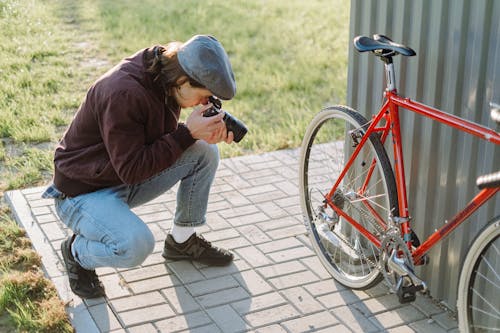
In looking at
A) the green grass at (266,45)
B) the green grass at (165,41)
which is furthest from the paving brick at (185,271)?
the green grass at (266,45)

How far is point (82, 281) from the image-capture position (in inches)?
154

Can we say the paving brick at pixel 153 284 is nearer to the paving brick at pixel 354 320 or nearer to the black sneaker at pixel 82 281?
the black sneaker at pixel 82 281

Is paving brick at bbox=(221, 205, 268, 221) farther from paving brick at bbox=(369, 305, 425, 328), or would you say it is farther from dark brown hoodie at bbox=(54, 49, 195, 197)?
paving brick at bbox=(369, 305, 425, 328)

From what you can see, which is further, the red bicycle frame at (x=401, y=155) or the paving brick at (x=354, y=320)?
the paving brick at (x=354, y=320)

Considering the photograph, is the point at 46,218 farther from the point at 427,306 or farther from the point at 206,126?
the point at 427,306

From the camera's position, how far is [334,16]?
1054cm

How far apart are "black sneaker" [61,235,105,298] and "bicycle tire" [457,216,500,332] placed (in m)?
1.83

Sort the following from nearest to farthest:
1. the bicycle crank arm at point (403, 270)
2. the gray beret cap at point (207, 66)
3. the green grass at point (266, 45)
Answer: the bicycle crank arm at point (403, 270) → the gray beret cap at point (207, 66) → the green grass at point (266, 45)

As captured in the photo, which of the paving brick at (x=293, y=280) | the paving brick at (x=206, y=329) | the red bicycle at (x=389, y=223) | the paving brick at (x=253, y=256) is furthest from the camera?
the paving brick at (x=253, y=256)

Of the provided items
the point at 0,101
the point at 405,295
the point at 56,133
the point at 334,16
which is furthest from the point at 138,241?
the point at 334,16

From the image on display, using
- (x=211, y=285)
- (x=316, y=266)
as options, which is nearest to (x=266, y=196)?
(x=316, y=266)

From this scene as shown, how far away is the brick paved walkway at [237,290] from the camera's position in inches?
146

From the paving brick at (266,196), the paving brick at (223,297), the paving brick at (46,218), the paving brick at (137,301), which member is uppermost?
the paving brick at (46,218)

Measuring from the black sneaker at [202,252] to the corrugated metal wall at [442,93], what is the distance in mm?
1060
